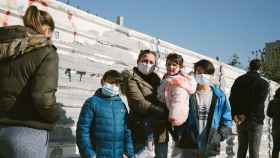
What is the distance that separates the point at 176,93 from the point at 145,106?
0.35m

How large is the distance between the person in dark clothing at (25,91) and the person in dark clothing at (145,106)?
4.29 ft

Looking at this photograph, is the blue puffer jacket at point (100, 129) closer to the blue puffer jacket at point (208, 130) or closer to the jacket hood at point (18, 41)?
the blue puffer jacket at point (208, 130)

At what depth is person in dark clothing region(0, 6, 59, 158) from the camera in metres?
2.49

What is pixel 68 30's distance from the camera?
403 centimetres

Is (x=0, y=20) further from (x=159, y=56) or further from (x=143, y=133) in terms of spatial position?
(x=159, y=56)

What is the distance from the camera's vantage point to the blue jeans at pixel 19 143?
247cm

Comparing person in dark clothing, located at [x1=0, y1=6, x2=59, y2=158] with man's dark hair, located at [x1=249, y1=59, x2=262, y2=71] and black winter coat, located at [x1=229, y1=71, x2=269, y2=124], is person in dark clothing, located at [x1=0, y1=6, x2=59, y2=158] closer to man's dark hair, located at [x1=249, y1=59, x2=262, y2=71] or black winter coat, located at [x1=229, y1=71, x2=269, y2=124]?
black winter coat, located at [x1=229, y1=71, x2=269, y2=124]

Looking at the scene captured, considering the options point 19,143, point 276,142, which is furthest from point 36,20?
point 276,142

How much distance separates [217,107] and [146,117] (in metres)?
0.77

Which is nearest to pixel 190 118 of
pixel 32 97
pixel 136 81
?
pixel 136 81

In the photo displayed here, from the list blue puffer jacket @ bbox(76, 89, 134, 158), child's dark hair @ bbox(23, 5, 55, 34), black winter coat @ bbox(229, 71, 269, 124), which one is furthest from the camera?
black winter coat @ bbox(229, 71, 269, 124)

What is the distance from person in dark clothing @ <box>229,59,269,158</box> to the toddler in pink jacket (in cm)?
206

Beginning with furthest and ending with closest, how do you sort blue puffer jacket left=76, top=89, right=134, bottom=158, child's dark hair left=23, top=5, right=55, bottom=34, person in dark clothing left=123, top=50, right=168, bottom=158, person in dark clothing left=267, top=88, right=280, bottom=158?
1. person in dark clothing left=267, top=88, right=280, bottom=158
2. person in dark clothing left=123, top=50, right=168, bottom=158
3. blue puffer jacket left=76, top=89, right=134, bottom=158
4. child's dark hair left=23, top=5, right=55, bottom=34

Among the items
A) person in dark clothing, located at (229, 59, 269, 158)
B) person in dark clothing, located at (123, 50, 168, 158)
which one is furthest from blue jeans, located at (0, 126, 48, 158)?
person in dark clothing, located at (229, 59, 269, 158)
